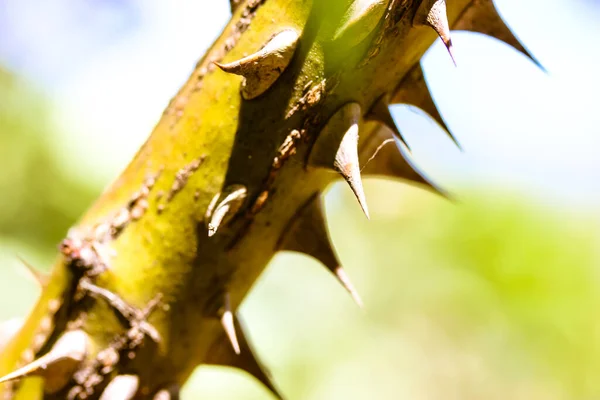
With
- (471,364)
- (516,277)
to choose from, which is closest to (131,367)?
(516,277)

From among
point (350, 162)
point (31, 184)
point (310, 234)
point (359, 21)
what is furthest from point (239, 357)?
point (31, 184)

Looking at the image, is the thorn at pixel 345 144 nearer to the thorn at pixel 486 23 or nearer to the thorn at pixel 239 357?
the thorn at pixel 486 23

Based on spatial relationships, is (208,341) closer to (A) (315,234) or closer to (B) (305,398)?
(A) (315,234)

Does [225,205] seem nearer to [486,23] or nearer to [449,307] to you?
[486,23]

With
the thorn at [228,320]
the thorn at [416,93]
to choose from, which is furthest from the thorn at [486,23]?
the thorn at [228,320]

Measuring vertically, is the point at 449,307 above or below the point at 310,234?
below

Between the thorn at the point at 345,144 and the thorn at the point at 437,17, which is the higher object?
the thorn at the point at 437,17
